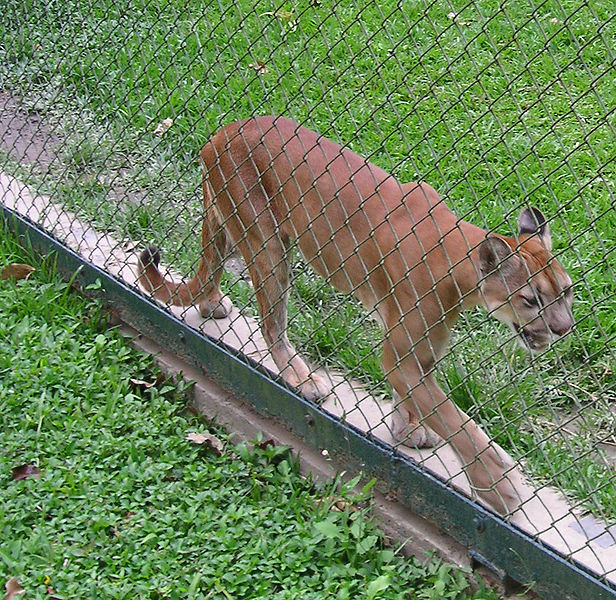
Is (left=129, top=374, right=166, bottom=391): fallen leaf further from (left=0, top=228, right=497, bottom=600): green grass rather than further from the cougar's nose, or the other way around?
the cougar's nose

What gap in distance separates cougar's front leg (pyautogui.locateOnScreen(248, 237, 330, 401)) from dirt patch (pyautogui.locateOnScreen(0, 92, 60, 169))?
2221 mm

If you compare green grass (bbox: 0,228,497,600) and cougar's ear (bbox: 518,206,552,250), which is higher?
cougar's ear (bbox: 518,206,552,250)

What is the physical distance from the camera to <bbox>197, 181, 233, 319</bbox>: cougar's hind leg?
14.3 feet

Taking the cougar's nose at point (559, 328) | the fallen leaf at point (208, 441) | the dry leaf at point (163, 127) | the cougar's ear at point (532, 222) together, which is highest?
the cougar's ear at point (532, 222)

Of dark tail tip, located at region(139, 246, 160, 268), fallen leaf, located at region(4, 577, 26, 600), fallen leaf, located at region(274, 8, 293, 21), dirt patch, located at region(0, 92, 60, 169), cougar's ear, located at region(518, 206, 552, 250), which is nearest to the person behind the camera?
fallen leaf, located at region(4, 577, 26, 600)

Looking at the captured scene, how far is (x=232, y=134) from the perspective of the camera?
165 inches

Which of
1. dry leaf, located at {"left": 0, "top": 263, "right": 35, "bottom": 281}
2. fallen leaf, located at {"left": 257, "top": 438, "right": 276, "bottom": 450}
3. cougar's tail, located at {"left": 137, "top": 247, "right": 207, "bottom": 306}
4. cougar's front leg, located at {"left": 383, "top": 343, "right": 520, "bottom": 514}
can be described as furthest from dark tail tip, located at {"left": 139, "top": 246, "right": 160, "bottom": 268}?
cougar's front leg, located at {"left": 383, "top": 343, "right": 520, "bottom": 514}

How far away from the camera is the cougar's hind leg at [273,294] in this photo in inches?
163

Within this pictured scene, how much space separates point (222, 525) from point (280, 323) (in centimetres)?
102

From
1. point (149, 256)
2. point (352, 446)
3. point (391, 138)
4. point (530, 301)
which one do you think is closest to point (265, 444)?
point (352, 446)

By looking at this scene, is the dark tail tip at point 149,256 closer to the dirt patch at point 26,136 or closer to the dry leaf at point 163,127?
the dirt patch at point 26,136

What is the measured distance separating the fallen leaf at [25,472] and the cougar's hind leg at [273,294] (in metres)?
1.04

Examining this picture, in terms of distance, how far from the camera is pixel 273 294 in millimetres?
4199

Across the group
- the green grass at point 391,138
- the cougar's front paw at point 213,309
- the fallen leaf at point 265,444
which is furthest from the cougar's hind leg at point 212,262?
the fallen leaf at point 265,444
